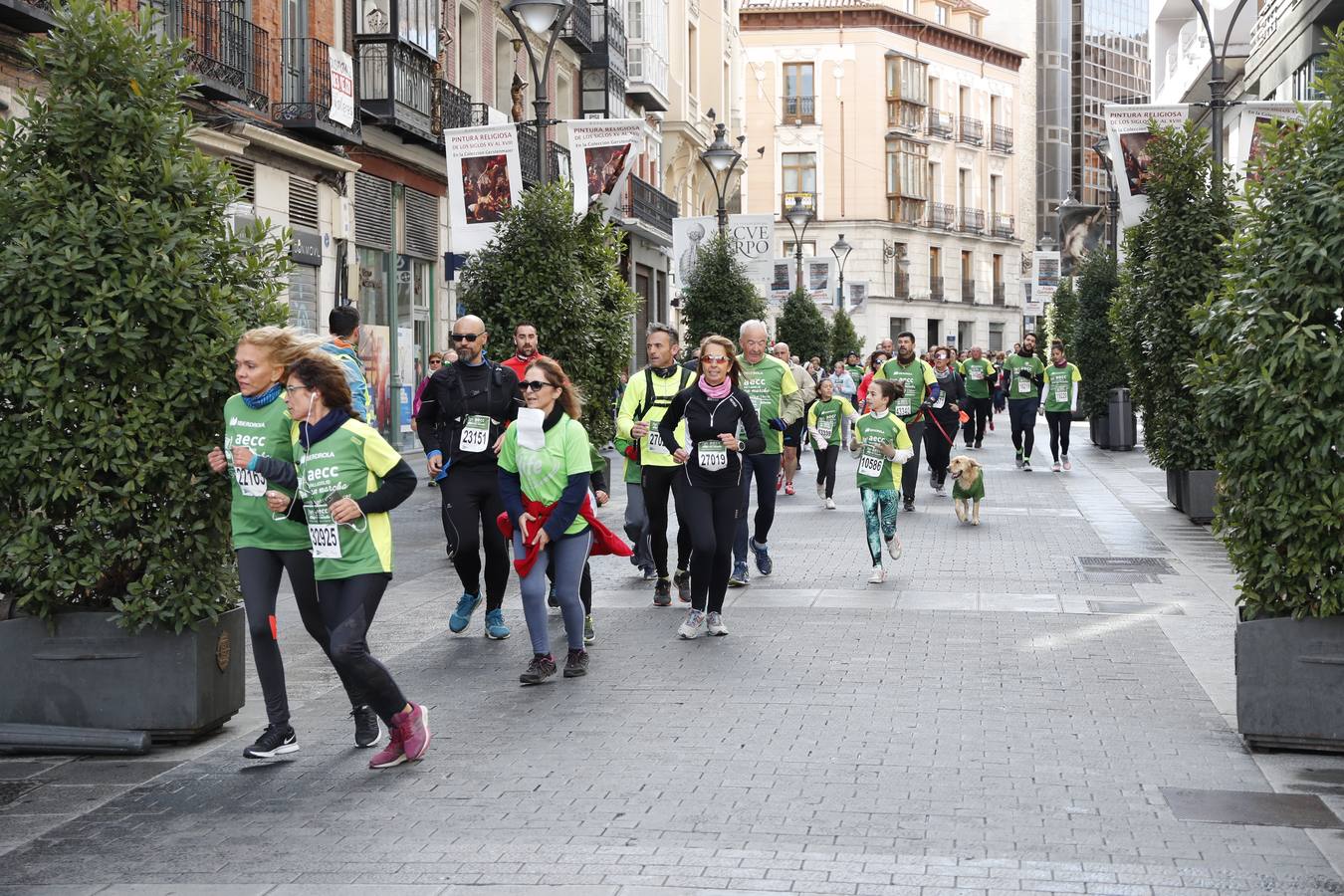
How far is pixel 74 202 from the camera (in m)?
7.05

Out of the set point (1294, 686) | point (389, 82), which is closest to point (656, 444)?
point (1294, 686)

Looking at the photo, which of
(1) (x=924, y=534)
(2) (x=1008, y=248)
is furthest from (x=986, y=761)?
(2) (x=1008, y=248)

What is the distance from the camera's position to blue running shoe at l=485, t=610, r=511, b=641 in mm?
9883

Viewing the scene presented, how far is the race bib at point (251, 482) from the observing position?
6750 millimetres

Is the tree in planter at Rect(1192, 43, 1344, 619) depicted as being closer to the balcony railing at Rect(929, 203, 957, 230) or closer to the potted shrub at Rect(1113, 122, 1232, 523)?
the potted shrub at Rect(1113, 122, 1232, 523)

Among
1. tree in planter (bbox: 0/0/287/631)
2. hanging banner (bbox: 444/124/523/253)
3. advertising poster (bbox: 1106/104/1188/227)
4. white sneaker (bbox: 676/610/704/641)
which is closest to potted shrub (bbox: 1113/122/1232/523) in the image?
advertising poster (bbox: 1106/104/1188/227)

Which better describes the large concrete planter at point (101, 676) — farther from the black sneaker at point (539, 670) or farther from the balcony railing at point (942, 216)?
the balcony railing at point (942, 216)

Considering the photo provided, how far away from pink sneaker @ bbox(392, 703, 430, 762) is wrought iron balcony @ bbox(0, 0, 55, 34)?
411 inches

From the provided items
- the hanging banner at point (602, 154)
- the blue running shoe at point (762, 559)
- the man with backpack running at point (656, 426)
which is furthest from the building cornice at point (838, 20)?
the man with backpack running at point (656, 426)

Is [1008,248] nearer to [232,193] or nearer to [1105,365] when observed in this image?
[1105,365]

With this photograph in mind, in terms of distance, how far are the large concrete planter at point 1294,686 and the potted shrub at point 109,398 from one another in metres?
4.19

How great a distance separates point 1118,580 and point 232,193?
7203mm

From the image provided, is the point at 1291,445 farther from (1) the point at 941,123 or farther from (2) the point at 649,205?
(1) the point at 941,123

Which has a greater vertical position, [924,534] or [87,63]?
[87,63]
